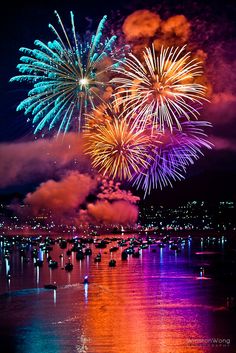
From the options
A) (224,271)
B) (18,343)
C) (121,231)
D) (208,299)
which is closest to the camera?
(18,343)

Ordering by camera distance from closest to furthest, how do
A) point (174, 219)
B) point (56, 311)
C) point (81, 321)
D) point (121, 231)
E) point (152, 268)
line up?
point (81, 321), point (56, 311), point (152, 268), point (121, 231), point (174, 219)

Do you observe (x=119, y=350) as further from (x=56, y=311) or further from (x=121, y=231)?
(x=121, y=231)

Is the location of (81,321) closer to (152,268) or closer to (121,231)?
(152,268)

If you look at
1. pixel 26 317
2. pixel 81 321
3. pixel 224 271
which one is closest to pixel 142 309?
pixel 81 321

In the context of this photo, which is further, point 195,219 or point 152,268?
point 195,219

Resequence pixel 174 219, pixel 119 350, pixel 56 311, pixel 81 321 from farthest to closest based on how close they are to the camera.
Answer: pixel 174 219, pixel 56 311, pixel 81 321, pixel 119 350

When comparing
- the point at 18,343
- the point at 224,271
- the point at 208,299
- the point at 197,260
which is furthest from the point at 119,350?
the point at 197,260
